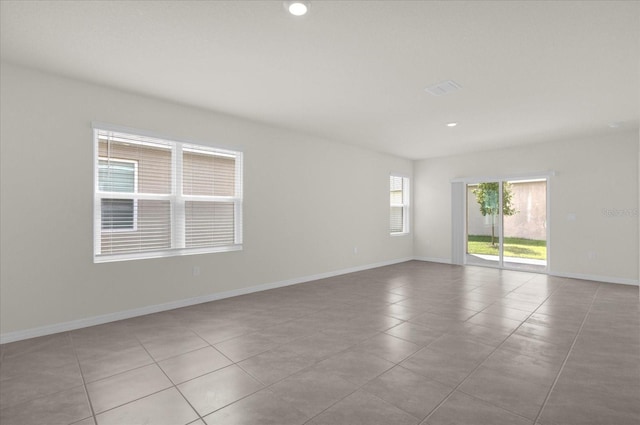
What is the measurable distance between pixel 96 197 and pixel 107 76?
4.25ft

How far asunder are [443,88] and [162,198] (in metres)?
3.60

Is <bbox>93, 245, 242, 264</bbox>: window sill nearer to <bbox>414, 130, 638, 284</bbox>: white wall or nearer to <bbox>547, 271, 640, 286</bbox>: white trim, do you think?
<bbox>414, 130, 638, 284</bbox>: white wall

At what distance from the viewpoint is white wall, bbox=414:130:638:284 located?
5445 mm

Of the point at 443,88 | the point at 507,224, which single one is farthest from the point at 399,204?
the point at 443,88

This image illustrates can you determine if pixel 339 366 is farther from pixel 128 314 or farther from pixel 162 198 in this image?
pixel 162 198

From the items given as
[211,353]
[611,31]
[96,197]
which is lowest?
[211,353]

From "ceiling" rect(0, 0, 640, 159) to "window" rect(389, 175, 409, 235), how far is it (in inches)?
135

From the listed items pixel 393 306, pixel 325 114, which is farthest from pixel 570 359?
pixel 325 114

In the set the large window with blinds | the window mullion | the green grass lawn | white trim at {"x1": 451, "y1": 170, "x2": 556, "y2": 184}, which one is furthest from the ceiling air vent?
the green grass lawn

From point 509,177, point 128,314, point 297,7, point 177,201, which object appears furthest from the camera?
point 509,177

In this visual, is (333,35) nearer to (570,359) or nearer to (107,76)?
(107,76)

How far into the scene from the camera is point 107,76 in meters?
3.30

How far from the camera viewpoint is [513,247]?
6.85 meters

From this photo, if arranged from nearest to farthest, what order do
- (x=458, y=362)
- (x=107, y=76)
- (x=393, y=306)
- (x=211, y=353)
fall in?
(x=458, y=362) → (x=211, y=353) → (x=107, y=76) → (x=393, y=306)
